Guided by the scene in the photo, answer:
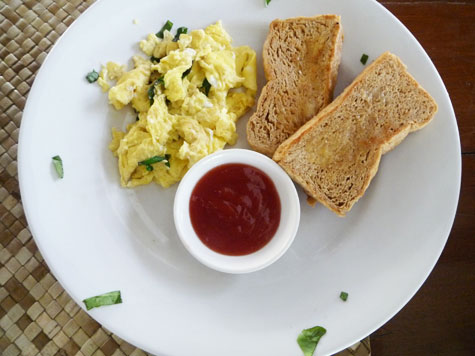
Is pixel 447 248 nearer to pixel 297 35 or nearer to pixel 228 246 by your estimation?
pixel 228 246

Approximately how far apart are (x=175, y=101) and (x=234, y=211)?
886 millimetres

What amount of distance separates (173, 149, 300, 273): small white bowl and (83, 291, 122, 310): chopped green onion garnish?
537 millimetres

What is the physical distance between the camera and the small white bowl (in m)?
2.80

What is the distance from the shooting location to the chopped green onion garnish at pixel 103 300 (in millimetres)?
2756

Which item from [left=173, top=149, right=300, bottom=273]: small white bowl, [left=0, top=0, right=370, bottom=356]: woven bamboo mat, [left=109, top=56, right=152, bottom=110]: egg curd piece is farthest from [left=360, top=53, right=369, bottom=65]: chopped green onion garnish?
[left=0, top=0, right=370, bottom=356]: woven bamboo mat

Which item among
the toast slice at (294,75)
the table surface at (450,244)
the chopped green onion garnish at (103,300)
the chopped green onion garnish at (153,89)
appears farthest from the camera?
the table surface at (450,244)

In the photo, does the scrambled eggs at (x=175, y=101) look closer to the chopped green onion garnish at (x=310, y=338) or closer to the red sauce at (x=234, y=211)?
the red sauce at (x=234, y=211)

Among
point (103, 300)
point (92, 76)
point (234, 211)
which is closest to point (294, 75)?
point (234, 211)

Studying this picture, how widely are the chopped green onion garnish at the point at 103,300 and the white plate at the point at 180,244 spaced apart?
4 cm

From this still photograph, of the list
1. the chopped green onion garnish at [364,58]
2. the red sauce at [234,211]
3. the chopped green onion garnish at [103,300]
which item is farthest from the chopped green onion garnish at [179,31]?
the chopped green onion garnish at [103,300]

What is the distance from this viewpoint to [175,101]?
3.08 m

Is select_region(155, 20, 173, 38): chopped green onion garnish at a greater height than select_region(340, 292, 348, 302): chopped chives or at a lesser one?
greater

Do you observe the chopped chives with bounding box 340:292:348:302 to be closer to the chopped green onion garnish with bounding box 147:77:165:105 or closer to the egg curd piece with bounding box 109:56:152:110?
the chopped green onion garnish with bounding box 147:77:165:105

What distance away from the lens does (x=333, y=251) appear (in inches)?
122
